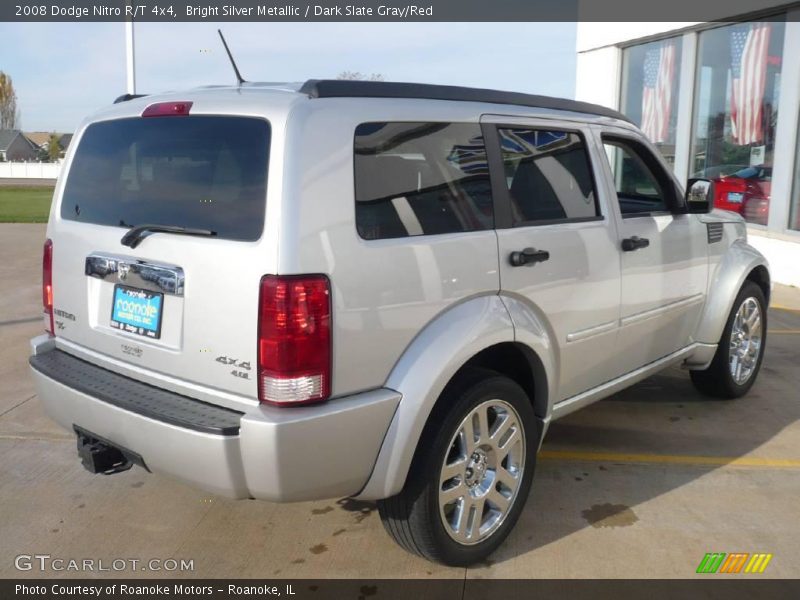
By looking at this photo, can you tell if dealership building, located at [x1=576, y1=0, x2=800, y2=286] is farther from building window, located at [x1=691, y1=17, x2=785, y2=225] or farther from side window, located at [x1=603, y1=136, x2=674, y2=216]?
side window, located at [x1=603, y1=136, x2=674, y2=216]

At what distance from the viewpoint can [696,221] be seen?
14.9 ft

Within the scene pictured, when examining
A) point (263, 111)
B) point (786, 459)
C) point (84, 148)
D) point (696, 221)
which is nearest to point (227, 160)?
point (263, 111)

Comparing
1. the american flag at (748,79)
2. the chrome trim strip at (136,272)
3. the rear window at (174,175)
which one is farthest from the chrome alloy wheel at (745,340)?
the american flag at (748,79)

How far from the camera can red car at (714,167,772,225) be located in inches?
407

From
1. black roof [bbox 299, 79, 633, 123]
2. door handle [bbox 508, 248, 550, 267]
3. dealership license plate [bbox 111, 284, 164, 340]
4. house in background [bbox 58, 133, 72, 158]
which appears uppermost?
house in background [bbox 58, 133, 72, 158]

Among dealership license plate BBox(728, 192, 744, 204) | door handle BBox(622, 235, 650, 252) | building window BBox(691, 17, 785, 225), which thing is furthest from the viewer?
dealership license plate BBox(728, 192, 744, 204)

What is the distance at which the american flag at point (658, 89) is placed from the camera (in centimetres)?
1238

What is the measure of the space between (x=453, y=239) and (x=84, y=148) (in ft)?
5.78

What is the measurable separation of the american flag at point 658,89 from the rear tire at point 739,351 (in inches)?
316

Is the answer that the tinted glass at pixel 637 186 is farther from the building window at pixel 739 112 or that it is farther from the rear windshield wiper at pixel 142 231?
the building window at pixel 739 112

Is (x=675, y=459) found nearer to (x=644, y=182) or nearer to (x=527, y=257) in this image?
(x=644, y=182)

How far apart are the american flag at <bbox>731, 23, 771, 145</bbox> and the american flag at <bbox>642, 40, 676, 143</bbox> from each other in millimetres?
1472

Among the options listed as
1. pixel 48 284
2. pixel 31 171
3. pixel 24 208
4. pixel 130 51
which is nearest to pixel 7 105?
pixel 31 171

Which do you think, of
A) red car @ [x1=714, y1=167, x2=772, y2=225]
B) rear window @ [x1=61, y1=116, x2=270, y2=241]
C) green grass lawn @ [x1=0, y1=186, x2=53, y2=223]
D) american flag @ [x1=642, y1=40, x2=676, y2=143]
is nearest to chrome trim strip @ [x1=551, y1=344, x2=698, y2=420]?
rear window @ [x1=61, y1=116, x2=270, y2=241]
